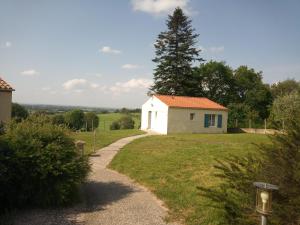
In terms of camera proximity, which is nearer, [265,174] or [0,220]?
[265,174]

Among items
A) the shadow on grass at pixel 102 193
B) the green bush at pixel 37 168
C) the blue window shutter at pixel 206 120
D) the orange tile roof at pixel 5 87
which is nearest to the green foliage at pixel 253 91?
the blue window shutter at pixel 206 120

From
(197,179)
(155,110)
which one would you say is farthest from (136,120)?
(197,179)

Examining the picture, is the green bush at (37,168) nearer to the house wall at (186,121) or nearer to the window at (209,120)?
the house wall at (186,121)

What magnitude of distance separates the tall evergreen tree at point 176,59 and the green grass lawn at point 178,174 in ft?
85.2

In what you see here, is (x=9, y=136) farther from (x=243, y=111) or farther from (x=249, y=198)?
(x=243, y=111)

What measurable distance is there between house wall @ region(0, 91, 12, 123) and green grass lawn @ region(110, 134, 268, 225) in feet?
19.3

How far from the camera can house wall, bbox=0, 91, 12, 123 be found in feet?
55.5

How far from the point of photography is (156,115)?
32.8 metres

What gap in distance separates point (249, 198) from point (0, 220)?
5169 mm

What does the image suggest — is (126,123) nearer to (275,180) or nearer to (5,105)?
(5,105)

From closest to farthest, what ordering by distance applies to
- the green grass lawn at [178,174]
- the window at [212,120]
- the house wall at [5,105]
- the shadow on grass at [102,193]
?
the green grass lawn at [178,174]
the shadow on grass at [102,193]
the house wall at [5,105]
the window at [212,120]

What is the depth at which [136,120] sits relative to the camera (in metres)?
58.4

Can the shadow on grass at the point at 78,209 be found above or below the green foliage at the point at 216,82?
below

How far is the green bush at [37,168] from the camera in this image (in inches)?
322
